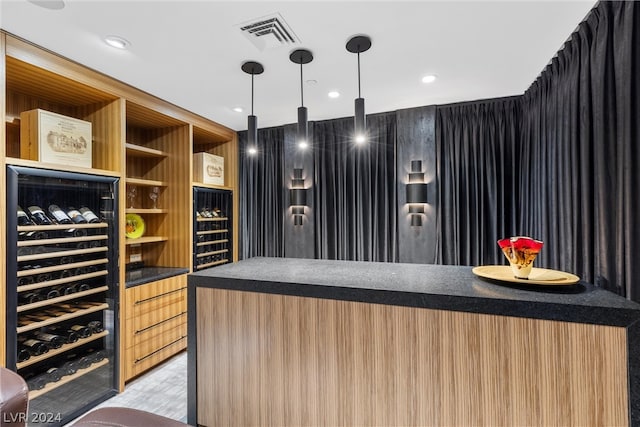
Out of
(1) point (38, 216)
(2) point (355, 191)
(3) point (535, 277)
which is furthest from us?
(2) point (355, 191)

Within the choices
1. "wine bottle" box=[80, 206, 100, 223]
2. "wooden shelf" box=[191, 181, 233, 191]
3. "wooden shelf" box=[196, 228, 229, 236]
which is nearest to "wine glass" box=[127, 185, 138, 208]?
"wooden shelf" box=[191, 181, 233, 191]

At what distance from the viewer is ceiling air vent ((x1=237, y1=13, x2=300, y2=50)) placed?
1.84 m

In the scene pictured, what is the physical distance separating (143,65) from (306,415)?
8.40 ft

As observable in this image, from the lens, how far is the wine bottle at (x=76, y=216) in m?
2.38

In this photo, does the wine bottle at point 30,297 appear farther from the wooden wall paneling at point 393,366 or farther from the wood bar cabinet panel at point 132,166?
the wooden wall paneling at point 393,366

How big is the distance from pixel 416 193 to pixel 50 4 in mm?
2995

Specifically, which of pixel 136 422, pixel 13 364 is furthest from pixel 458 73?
pixel 13 364

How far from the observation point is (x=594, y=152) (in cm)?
179

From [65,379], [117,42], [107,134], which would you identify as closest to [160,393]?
[65,379]

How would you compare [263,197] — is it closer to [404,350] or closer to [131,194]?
[131,194]

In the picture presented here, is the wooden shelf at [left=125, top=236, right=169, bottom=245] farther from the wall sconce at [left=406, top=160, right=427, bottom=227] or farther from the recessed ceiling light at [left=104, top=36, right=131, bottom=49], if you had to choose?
the wall sconce at [left=406, top=160, right=427, bottom=227]

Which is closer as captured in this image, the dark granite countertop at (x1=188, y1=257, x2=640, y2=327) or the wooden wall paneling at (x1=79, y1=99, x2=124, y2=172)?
the dark granite countertop at (x1=188, y1=257, x2=640, y2=327)

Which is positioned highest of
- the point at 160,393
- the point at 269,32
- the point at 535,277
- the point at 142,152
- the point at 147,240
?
the point at 269,32

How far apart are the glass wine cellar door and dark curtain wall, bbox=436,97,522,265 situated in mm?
3053
